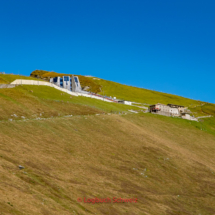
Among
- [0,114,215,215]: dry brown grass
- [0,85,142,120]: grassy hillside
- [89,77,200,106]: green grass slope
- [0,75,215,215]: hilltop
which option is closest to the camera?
[0,114,215,215]: dry brown grass

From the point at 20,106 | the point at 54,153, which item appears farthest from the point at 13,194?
the point at 20,106

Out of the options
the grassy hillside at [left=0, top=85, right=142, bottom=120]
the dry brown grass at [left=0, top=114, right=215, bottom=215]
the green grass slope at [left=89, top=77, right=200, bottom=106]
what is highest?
the green grass slope at [left=89, top=77, right=200, bottom=106]

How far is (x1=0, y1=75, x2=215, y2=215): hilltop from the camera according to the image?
983 inches

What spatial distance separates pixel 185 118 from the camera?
103 m

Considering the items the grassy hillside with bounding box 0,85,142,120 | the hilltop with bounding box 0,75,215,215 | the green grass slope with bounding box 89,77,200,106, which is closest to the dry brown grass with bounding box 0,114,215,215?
the hilltop with bounding box 0,75,215,215

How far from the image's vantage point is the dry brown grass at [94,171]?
2465 centimetres

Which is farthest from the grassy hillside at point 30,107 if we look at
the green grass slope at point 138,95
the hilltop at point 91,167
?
the green grass slope at point 138,95

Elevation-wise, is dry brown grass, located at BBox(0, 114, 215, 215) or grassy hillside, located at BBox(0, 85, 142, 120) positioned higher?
grassy hillside, located at BBox(0, 85, 142, 120)

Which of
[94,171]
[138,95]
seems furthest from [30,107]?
[138,95]

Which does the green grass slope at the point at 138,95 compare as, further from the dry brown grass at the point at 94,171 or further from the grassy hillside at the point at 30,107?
the dry brown grass at the point at 94,171

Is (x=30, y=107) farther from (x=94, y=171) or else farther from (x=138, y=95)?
(x=138, y=95)

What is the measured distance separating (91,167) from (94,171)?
1191mm

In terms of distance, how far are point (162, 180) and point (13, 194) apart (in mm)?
23574

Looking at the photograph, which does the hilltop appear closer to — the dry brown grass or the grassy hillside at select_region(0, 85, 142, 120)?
the dry brown grass
